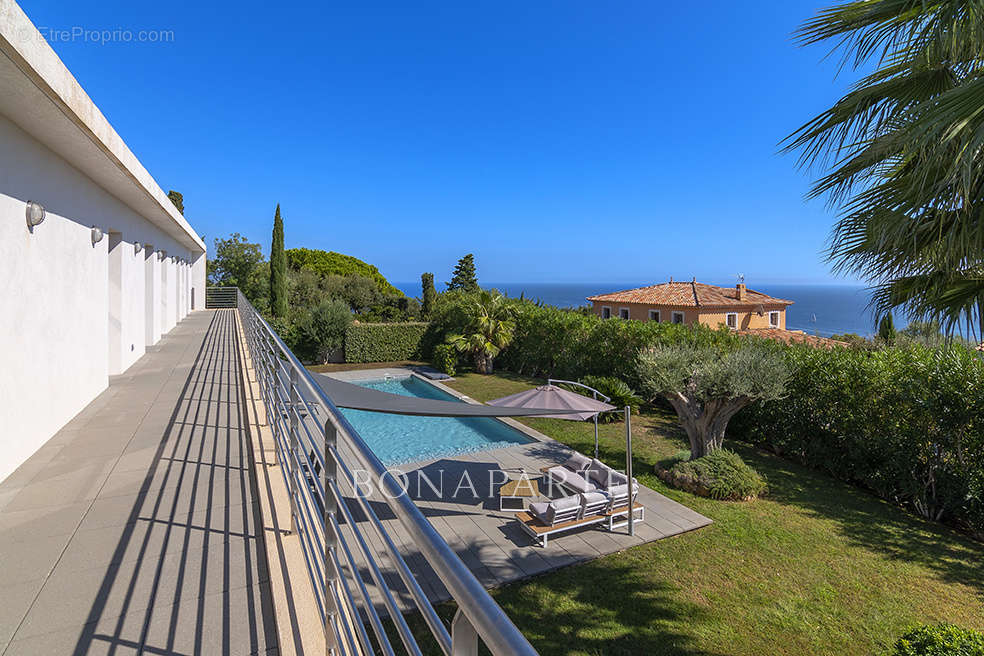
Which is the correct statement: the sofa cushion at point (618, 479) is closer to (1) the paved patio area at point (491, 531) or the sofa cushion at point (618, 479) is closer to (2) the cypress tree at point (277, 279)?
(1) the paved patio area at point (491, 531)

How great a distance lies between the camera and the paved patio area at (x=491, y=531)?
244 inches

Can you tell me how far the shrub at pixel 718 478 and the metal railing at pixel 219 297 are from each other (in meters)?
24.8

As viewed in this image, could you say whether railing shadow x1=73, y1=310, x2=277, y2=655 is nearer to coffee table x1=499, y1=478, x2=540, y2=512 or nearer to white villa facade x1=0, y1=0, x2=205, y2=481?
white villa facade x1=0, y1=0, x2=205, y2=481

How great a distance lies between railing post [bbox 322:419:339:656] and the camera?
5.63 feet

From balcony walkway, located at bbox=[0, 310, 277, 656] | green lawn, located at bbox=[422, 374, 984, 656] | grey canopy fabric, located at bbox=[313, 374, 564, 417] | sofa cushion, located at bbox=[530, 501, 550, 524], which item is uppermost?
grey canopy fabric, located at bbox=[313, 374, 564, 417]

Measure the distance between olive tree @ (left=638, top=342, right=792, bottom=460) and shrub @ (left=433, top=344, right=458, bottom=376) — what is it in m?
12.2

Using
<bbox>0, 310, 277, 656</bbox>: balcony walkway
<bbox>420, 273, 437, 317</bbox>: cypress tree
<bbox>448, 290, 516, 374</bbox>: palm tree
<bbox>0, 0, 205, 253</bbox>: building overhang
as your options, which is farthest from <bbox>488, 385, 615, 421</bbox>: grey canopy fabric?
<bbox>420, 273, 437, 317</bbox>: cypress tree

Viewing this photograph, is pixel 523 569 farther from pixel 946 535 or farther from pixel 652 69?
pixel 652 69

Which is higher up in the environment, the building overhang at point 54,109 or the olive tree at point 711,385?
the building overhang at point 54,109

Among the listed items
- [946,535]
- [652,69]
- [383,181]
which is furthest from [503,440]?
[383,181]

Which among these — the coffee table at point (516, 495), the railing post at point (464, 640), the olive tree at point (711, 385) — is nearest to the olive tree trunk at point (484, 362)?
the olive tree at point (711, 385)

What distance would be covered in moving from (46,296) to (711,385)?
9653 millimetres

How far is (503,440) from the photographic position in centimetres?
1320

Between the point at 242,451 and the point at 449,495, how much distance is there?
15.7ft
